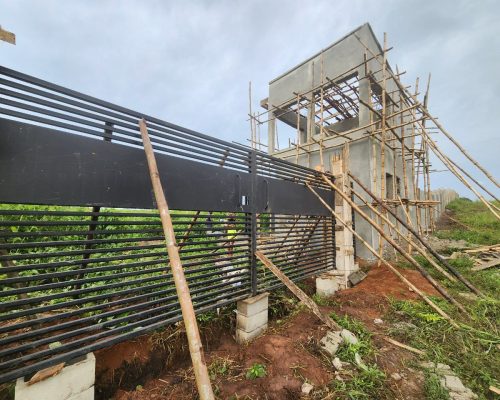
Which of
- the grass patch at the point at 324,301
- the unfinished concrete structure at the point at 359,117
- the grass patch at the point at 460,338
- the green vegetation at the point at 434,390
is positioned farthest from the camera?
the unfinished concrete structure at the point at 359,117

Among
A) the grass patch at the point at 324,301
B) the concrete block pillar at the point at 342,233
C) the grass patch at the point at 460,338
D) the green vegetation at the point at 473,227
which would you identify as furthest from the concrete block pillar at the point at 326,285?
the green vegetation at the point at 473,227

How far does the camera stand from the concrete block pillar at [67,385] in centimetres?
200

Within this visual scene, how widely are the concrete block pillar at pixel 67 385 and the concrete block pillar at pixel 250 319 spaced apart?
2.03 metres

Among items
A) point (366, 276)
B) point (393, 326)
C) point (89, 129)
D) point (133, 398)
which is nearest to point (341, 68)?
point (366, 276)

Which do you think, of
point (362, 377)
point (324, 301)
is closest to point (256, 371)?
point (362, 377)

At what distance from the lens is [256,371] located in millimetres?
2895

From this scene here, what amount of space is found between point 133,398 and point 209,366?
35.0 inches

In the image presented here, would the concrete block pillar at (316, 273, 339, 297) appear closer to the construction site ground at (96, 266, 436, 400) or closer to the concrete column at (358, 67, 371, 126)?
the construction site ground at (96, 266, 436, 400)

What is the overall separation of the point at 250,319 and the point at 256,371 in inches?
36.8

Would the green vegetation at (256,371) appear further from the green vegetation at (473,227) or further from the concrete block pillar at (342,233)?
the green vegetation at (473,227)

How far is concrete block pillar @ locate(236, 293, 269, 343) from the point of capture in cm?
376

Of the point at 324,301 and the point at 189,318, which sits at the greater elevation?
the point at 189,318

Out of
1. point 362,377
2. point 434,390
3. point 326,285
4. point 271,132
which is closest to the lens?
point 434,390

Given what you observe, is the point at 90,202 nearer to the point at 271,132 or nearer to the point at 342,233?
the point at 342,233
